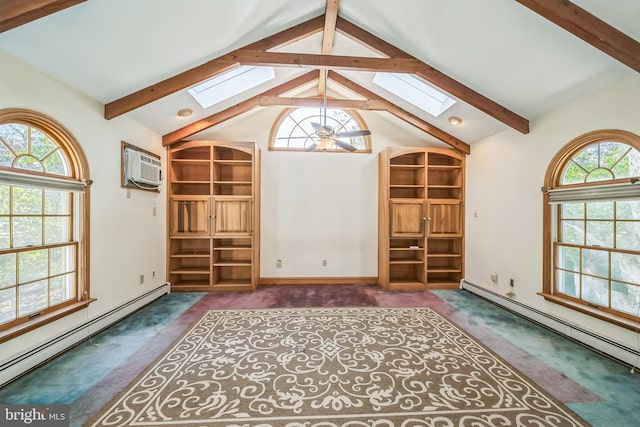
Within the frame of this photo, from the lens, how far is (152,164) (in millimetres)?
3926

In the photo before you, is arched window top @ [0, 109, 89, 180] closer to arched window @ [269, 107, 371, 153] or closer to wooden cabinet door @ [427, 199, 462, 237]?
arched window @ [269, 107, 371, 153]

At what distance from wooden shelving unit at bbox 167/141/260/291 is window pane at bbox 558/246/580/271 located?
4345mm

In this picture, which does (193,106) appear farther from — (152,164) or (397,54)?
(397,54)

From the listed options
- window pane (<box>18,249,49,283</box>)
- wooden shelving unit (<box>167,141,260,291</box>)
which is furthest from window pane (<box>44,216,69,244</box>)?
wooden shelving unit (<box>167,141,260,291</box>)

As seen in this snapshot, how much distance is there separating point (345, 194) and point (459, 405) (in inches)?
145

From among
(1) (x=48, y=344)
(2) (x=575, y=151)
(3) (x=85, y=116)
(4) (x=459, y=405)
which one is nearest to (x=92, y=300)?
(1) (x=48, y=344)

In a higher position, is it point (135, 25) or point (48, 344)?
point (135, 25)

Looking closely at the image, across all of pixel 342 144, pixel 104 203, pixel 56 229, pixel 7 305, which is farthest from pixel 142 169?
pixel 342 144

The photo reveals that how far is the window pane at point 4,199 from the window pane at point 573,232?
568cm

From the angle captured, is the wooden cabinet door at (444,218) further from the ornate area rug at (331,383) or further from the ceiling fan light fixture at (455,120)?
the ornate area rug at (331,383)

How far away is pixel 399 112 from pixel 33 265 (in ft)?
16.6

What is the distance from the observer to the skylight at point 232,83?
392 cm

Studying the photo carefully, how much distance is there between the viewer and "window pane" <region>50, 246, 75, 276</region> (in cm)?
255

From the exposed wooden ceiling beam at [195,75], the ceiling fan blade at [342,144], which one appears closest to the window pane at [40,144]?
the exposed wooden ceiling beam at [195,75]
